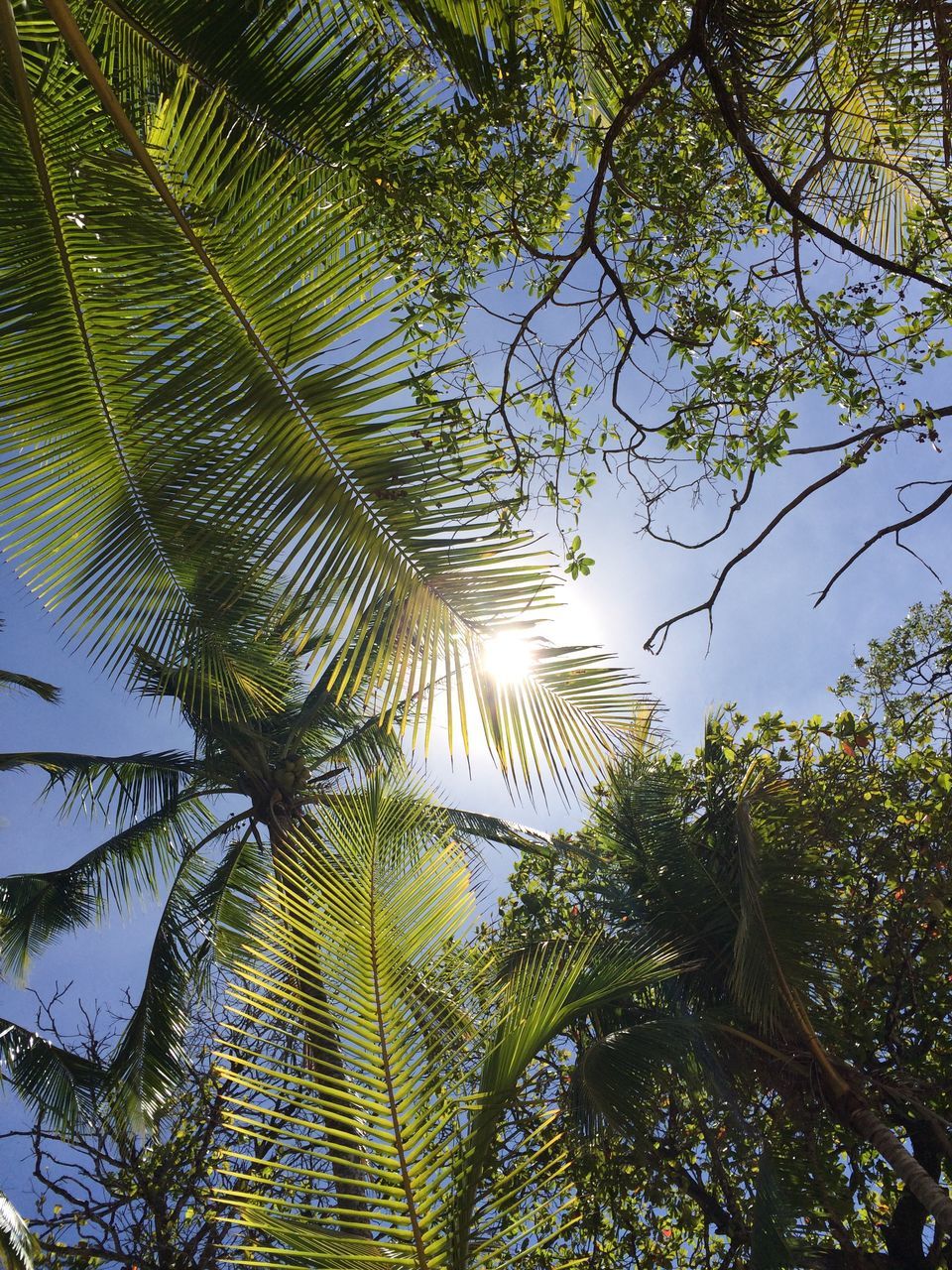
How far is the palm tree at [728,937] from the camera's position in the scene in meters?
5.62

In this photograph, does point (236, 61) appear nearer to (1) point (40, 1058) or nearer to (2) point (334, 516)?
(2) point (334, 516)

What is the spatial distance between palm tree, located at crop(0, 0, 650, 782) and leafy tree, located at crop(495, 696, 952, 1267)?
296 centimetres

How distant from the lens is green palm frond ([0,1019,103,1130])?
9.67 meters

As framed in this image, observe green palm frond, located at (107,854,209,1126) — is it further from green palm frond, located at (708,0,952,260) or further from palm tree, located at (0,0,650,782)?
green palm frond, located at (708,0,952,260)

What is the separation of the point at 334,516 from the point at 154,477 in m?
0.88

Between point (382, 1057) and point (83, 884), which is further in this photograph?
point (83, 884)

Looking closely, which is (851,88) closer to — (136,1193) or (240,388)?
(240,388)

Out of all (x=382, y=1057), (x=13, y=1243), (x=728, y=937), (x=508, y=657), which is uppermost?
(x=728, y=937)

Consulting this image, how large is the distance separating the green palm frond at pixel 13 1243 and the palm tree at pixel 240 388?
11.0 ft

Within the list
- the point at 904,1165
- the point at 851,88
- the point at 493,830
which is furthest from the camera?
the point at 493,830

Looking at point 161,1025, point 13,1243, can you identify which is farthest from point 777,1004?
point 161,1025

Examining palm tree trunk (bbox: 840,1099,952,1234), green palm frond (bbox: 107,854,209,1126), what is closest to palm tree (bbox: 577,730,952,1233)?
palm tree trunk (bbox: 840,1099,952,1234)

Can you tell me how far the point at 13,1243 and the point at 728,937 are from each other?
5.09 metres

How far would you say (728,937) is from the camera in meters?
7.15
